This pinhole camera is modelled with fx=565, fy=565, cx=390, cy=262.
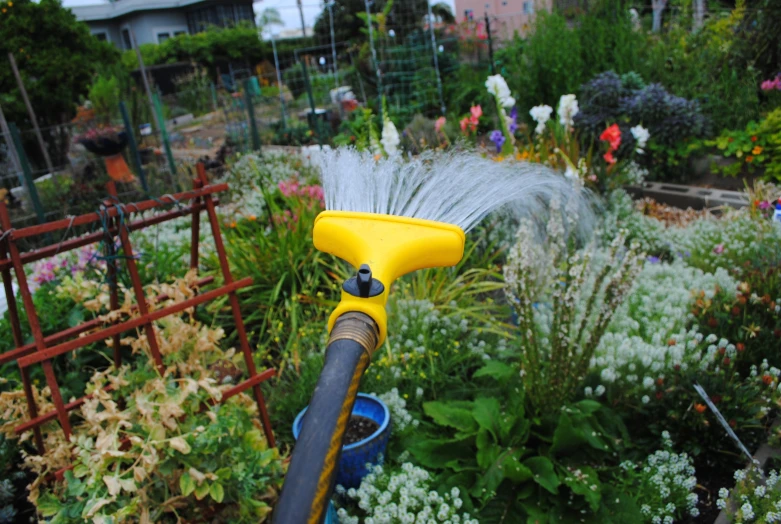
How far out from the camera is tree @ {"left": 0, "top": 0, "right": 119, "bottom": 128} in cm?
1008

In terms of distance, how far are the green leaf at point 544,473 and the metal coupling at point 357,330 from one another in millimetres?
1494

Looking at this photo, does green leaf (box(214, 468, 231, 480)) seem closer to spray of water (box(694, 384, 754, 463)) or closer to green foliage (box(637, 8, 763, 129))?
spray of water (box(694, 384, 754, 463))

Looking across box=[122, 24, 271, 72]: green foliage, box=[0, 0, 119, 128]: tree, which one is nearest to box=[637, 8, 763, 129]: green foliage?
box=[0, 0, 119, 128]: tree

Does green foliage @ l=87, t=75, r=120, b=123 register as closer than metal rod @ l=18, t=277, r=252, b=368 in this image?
No

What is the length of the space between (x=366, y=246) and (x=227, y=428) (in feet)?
3.89

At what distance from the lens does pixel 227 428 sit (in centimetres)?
185

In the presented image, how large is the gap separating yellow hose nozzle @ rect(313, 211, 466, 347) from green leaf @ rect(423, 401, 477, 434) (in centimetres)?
152

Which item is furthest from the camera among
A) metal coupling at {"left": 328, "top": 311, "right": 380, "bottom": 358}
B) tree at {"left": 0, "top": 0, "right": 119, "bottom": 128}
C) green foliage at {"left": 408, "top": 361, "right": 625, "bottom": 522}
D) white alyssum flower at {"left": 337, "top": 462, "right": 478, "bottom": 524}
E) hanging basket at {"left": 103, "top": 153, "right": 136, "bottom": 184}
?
tree at {"left": 0, "top": 0, "right": 119, "bottom": 128}

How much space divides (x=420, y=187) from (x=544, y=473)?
54.2 inches

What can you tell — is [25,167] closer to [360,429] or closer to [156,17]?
[360,429]

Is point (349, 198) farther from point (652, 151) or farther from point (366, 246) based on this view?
point (652, 151)

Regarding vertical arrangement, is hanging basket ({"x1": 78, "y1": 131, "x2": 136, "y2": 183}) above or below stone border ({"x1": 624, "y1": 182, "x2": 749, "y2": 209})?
above

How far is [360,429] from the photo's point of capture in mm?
2486

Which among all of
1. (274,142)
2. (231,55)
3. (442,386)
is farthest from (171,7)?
(442,386)
